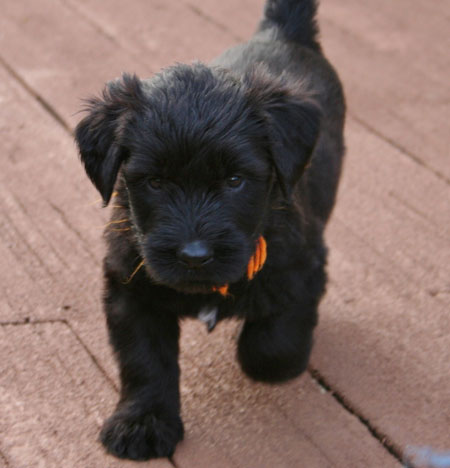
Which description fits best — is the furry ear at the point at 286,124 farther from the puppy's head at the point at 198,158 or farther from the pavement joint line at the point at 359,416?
the pavement joint line at the point at 359,416

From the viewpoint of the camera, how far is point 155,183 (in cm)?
276

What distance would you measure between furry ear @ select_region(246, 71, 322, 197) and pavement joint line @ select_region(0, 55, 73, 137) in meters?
2.01

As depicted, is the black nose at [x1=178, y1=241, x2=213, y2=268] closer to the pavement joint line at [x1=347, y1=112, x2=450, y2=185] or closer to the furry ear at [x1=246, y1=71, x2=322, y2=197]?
the furry ear at [x1=246, y1=71, x2=322, y2=197]

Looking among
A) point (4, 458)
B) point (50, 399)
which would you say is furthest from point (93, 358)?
point (4, 458)

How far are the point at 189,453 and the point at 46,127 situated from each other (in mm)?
2378

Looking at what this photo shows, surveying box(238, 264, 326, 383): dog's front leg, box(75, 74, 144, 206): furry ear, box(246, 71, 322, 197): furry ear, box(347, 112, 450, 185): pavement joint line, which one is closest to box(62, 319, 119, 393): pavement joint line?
box(238, 264, 326, 383): dog's front leg

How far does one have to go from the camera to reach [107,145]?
286 cm

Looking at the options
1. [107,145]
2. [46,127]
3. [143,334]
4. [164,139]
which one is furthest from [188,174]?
[46,127]

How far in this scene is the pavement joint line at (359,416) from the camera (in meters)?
2.99

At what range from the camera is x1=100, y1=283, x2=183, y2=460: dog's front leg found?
9.49 feet

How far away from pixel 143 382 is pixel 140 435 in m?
0.17

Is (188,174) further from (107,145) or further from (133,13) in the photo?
(133,13)

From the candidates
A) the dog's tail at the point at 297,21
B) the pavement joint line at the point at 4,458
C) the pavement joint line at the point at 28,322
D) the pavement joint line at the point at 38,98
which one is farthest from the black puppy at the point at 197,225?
the pavement joint line at the point at 38,98

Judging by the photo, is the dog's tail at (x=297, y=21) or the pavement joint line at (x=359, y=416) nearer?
the pavement joint line at (x=359, y=416)
